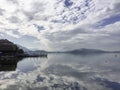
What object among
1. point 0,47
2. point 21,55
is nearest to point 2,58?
point 0,47

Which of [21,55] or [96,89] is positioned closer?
[96,89]

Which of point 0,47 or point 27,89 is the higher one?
point 0,47

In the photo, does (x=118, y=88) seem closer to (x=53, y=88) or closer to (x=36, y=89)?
(x=53, y=88)

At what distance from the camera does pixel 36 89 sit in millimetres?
28953

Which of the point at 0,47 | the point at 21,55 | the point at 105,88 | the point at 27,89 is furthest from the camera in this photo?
the point at 21,55

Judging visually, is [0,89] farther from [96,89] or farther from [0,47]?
[0,47]

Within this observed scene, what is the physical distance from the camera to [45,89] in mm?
29125

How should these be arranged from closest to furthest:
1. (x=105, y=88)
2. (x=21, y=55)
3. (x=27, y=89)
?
(x=27, y=89)
(x=105, y=88)
(x=21, y=55)

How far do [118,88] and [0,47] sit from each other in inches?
2895

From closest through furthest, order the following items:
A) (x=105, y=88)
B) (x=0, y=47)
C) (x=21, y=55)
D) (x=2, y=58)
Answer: (x=105, y=88)
(x=2, y=58)
(x=0, y=47)
(x=21, y=55)

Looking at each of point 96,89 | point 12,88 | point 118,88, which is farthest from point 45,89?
point 118,88

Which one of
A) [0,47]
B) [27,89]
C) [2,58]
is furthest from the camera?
[0,47]

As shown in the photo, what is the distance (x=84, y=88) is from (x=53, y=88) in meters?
4.27

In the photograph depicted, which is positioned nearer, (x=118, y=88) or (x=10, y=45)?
(x=118, y=88)
